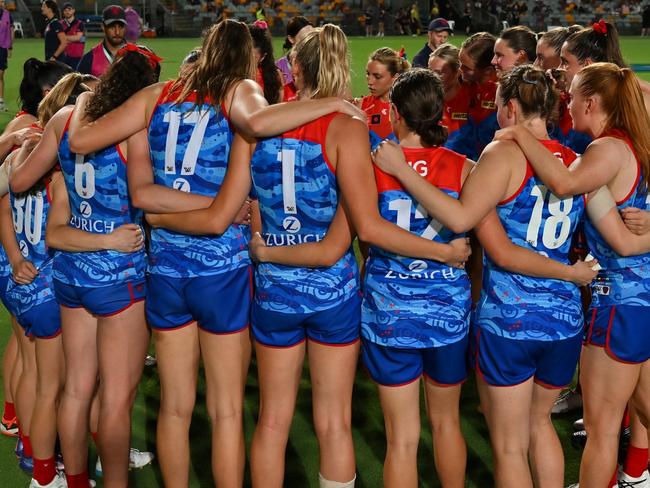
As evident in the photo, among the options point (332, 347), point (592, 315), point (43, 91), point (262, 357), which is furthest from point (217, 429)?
point (43, 91)

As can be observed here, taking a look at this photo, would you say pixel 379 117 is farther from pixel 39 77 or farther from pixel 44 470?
pixel 44 470

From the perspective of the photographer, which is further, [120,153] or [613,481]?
[613,481]

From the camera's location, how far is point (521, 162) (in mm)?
3160

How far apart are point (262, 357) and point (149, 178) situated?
33.5 inches

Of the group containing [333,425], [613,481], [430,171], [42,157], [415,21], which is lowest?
[415,21]

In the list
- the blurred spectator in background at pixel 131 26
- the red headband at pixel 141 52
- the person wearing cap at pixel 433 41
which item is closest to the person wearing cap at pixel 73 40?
the blurred spectator in background at pixel 131 26

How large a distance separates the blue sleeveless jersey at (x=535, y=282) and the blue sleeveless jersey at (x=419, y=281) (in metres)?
0.15

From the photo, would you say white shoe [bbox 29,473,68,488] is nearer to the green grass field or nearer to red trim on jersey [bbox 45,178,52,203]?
the green grass field

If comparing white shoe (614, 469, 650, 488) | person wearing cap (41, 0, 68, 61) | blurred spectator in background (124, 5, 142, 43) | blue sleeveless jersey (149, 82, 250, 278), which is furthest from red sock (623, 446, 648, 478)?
person wearing cap (41, 0, 68, 61)

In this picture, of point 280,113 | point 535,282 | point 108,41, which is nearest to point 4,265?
point 280,113

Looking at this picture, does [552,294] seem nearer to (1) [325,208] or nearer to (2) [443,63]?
(1) [325,208]

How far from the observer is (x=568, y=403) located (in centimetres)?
484

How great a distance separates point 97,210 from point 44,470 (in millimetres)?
1262

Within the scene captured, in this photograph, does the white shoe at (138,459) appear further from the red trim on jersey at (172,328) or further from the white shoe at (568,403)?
the white shoe at (568,403)
